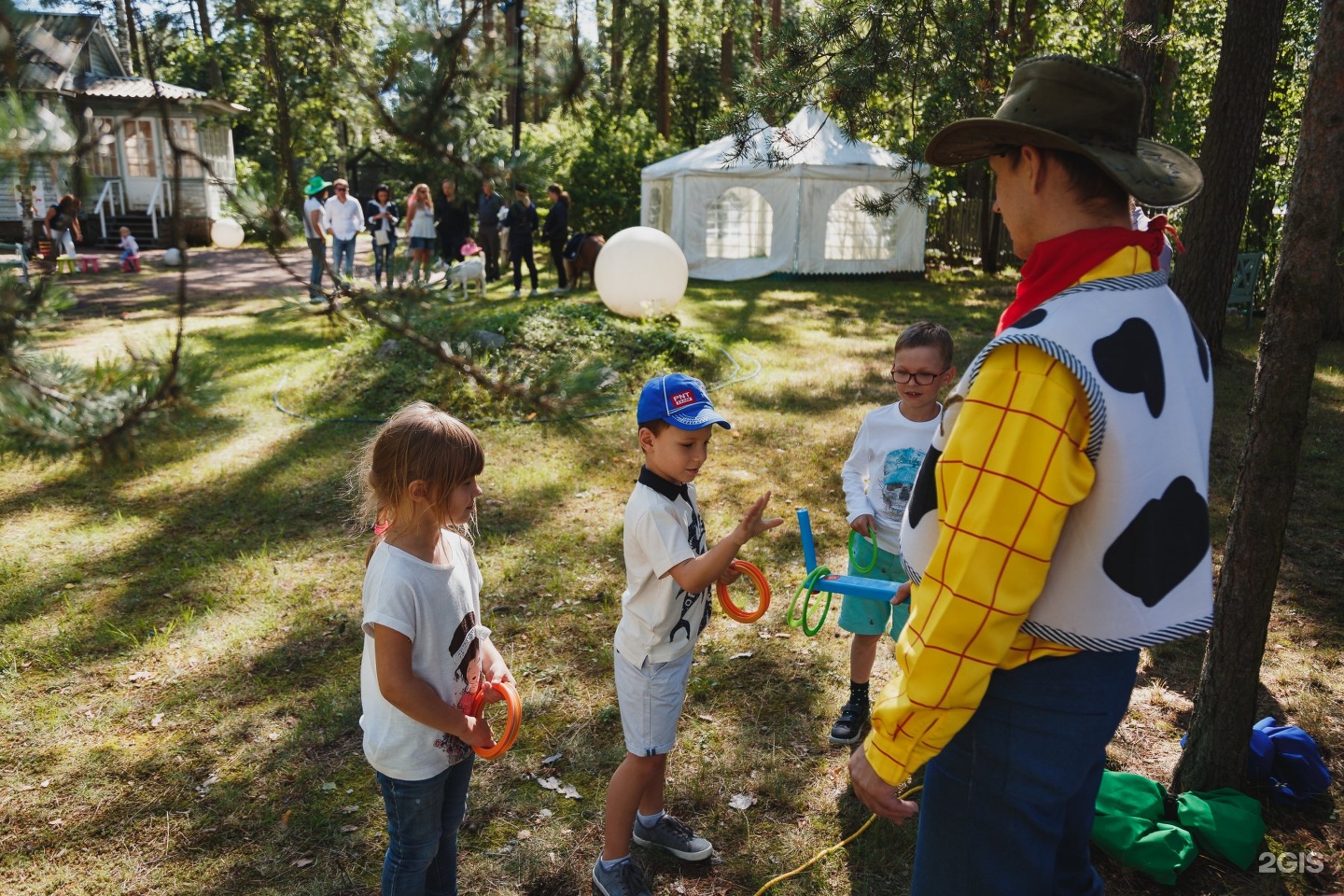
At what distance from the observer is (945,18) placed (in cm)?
376

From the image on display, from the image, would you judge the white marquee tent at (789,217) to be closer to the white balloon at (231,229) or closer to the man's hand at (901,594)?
the white balloon at (231,229)

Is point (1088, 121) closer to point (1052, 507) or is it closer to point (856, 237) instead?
point (1052, 507)

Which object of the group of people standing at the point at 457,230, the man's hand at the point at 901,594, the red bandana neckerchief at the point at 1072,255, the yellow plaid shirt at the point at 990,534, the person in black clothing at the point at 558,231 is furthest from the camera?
the person in black clothing at the point at 558,231

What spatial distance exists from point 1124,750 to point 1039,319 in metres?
2.65

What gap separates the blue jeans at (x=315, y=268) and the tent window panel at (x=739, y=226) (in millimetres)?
16352

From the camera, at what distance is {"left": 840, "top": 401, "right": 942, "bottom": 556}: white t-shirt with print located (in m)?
3.37

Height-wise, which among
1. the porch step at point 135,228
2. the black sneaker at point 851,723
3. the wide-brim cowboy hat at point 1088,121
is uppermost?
the wide-brim cowboy hat at point 1088,121

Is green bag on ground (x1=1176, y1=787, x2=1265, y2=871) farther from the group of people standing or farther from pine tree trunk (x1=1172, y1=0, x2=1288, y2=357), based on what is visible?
pine tree trunk (x1=1172, y1=0, x2=1288, y2=357)

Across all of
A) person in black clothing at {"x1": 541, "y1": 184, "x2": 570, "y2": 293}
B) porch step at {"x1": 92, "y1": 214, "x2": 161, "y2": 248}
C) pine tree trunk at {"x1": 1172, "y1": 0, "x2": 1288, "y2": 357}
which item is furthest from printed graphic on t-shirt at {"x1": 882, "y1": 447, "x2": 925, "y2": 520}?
porch step at {"x1": 92, "y1": 214, "x2": 161, "y2": 248}

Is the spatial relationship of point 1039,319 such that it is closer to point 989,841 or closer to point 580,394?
point 580,394

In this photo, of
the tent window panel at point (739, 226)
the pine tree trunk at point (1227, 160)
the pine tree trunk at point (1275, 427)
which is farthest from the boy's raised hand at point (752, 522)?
the tent window panel at point (739, 226)

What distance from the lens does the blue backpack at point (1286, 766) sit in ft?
10.4

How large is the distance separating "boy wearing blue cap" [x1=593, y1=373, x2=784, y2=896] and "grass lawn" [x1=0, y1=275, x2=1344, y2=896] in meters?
0.31

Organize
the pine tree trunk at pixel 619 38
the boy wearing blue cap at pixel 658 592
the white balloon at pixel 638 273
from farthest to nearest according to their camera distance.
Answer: the white balloon at pixel 638 273
the boy wearing blue cap at pixel 658 592
the pine tree trunk at pixel 619 38
